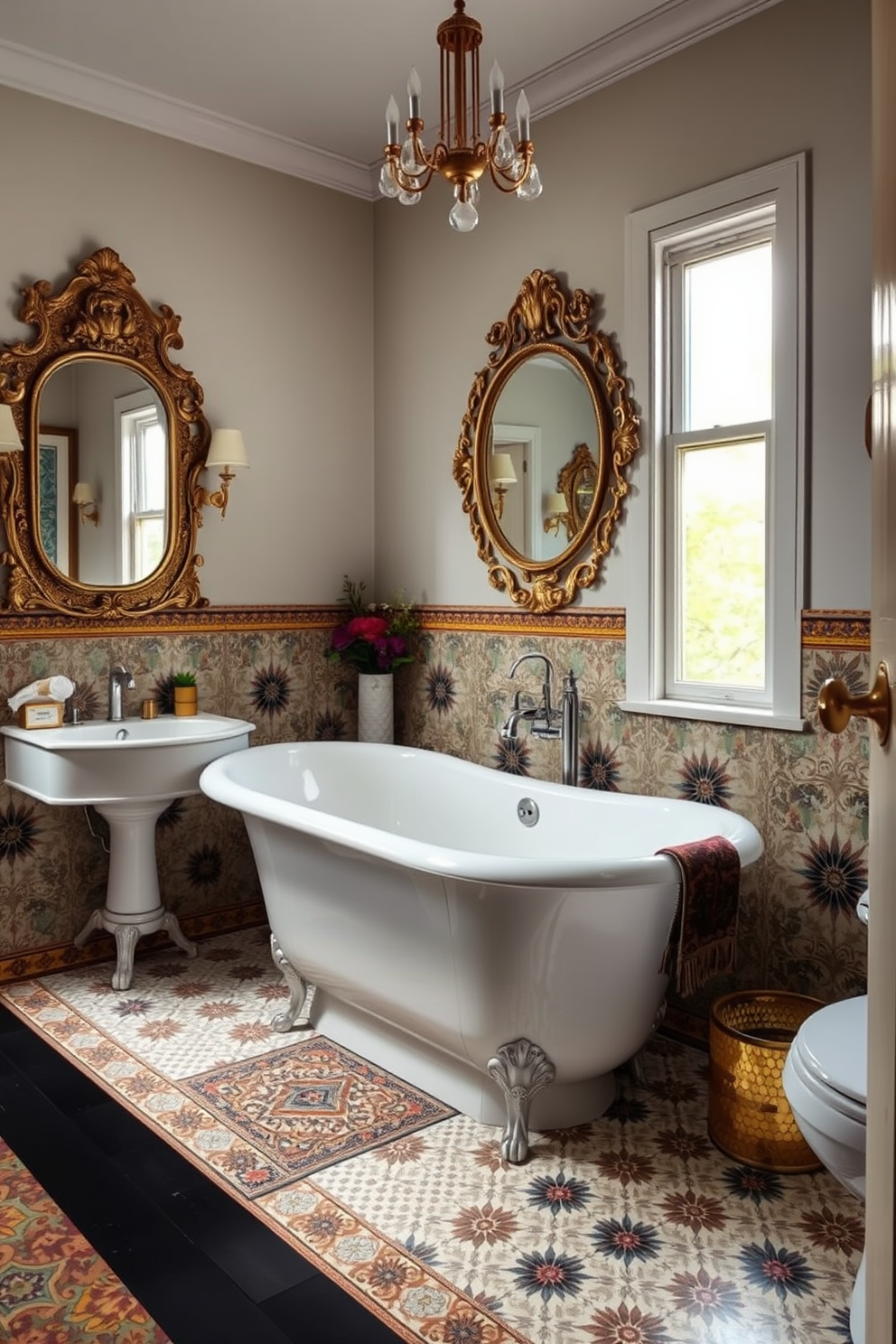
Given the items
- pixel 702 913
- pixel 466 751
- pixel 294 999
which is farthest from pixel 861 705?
pixel 466 751

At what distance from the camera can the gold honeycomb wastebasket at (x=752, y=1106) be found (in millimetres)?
2281

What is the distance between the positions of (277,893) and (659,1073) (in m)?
1.14

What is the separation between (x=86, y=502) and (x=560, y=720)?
174cm

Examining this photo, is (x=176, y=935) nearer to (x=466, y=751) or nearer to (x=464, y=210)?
(x=466, y=751)

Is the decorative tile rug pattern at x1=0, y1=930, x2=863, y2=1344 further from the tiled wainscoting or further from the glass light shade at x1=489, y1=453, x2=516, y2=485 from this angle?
the glass light shade at x1=489, y1=453, x2=516, y2=485

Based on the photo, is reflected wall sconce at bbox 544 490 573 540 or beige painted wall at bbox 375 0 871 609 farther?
reflected wall sconce at bbox 544 490 573 540

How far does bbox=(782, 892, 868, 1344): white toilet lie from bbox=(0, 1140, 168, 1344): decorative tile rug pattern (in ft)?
3.72

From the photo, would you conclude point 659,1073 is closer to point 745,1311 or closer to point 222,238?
point 745,1311

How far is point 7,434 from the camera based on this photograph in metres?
3.12

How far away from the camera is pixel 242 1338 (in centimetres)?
174

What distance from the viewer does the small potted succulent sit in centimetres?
366

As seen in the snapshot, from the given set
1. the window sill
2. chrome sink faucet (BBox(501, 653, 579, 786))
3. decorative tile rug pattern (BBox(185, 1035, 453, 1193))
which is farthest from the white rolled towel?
the window sill

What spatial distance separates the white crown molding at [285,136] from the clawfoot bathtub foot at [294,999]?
9.02ft

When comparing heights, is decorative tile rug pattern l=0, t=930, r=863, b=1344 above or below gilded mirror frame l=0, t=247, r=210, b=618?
below
